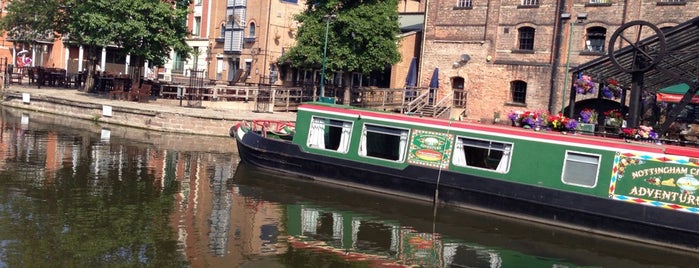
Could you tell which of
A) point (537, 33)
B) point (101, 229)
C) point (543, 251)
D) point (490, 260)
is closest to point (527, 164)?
point (543, 251)

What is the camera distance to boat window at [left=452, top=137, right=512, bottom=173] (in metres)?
13.9

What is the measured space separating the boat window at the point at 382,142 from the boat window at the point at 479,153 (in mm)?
1395

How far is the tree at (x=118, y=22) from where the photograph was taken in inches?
1169

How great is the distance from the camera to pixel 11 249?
30.0ft

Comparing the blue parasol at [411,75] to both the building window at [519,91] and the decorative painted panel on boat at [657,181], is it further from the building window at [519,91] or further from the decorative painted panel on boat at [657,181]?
the decorative painted panel on boat at [657,181]

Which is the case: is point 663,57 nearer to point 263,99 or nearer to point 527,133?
point 527,133

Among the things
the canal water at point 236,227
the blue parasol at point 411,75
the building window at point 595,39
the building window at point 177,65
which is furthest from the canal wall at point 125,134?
the building window at point 177,65

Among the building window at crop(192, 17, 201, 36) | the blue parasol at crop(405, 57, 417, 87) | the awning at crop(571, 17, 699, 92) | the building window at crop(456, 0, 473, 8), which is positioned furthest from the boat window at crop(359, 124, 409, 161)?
the building window at crop(192, 17, 201, 36)

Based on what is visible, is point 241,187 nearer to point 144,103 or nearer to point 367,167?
point 367,167

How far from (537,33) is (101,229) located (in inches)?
905

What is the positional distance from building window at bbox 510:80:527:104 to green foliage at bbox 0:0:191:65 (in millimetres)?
15495

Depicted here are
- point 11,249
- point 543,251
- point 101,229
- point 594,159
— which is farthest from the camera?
point 594,159

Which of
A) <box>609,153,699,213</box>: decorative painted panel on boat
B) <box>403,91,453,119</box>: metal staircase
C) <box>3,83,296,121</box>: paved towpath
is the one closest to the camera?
<box>609,153,699,213</box>: decorative painted panel on boat

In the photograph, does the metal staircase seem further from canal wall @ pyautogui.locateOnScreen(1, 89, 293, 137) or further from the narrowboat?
the narrowboat
